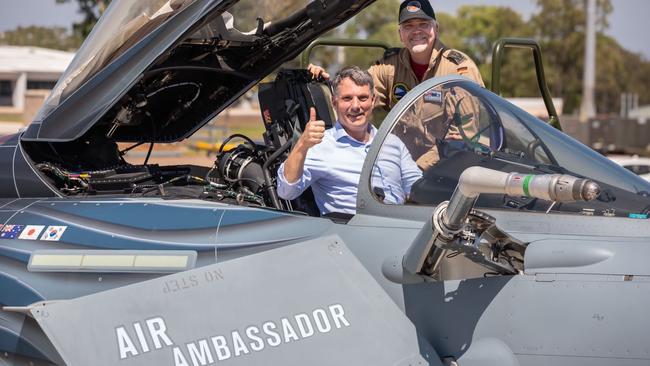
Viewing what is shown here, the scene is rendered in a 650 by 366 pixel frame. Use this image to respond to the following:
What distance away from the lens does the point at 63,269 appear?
4324mm

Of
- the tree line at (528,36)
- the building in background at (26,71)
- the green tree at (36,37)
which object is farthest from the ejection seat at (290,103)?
the green tree at (36,37)

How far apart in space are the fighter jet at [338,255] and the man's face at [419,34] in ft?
4.72

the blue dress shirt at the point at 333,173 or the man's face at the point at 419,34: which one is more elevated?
the man's face at the point at 419,34

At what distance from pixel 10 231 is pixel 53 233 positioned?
0.29 m

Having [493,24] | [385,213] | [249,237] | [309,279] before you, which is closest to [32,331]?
[249,237]

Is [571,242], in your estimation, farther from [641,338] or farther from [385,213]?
[385,213]

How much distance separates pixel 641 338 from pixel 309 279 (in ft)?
4.49

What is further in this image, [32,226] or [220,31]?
[220,31]

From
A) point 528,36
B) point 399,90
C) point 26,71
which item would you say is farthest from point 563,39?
point 399,90

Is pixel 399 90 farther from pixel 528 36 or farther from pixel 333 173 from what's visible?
pixel 528 36

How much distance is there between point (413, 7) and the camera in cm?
576

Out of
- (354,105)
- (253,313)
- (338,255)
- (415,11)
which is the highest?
(415,11)

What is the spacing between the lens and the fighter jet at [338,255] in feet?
11.9

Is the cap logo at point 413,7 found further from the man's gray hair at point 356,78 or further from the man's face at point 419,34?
the man's gray hair at point 356,78
